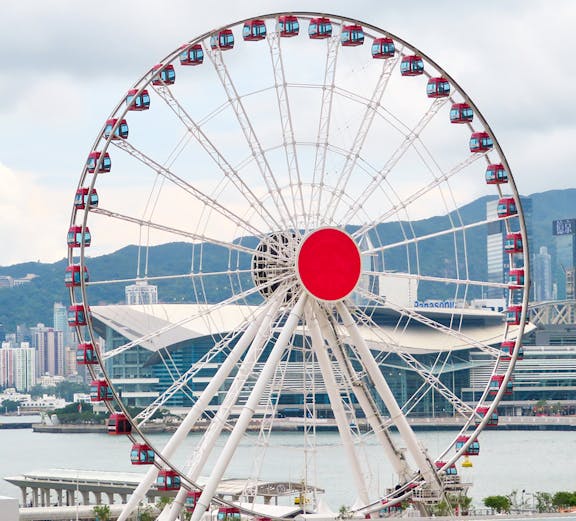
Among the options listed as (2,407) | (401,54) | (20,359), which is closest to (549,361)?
(2,407)

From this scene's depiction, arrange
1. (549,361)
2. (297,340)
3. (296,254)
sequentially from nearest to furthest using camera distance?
(296,254) < (297,340) < (549,361)

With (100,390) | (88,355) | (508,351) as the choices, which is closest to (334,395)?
(508,351)

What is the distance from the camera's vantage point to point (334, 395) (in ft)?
87.2

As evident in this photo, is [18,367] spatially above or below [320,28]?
above

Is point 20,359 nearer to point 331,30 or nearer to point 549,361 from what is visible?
point 549,361

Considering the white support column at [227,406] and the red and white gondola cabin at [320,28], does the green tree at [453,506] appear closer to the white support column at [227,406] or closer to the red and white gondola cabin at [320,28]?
the white support column at [227,406]

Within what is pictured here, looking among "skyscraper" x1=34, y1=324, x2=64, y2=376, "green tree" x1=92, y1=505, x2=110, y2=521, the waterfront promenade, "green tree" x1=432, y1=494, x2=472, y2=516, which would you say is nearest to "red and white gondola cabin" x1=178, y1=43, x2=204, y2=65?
"green tree" x1=432, y1=494, x2=472, y2=516

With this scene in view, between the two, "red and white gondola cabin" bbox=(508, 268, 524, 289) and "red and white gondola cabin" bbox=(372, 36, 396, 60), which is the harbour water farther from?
"red and white gondola cabin" bbox=(372, 36, 396, 60)

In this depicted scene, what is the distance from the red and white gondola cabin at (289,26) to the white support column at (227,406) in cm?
439

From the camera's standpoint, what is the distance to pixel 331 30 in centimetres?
2836

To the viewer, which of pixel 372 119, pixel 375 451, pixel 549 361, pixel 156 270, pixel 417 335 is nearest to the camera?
pixel 372 119

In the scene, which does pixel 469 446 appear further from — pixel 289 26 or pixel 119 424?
pixel 289 26

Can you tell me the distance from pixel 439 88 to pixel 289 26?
8.52 feet

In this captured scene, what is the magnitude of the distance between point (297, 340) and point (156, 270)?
292 ft
